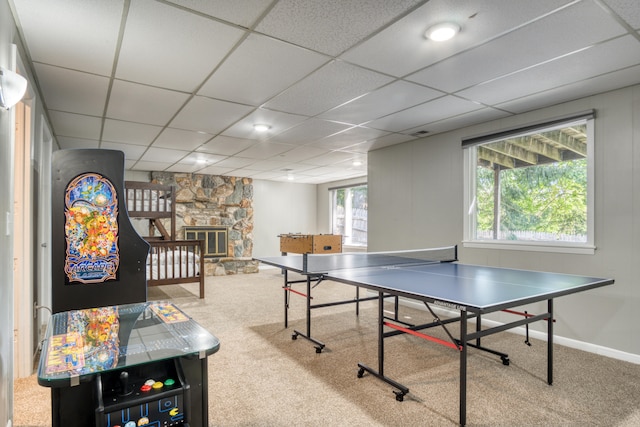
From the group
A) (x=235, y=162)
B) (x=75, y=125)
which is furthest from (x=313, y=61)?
(x=235, y=162)

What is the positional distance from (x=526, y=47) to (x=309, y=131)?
2.64m

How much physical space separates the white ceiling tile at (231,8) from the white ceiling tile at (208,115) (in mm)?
1419

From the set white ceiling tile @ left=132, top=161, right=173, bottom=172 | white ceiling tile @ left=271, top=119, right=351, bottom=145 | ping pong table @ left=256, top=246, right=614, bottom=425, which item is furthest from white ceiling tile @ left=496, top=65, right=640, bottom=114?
white ceiling tile @ left=132, top=161, right=173, bottom=172

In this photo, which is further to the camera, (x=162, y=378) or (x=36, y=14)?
(x=36, y=14)

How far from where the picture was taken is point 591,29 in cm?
219

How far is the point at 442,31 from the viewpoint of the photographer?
220 cm

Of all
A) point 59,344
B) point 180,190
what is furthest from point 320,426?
point 180,190

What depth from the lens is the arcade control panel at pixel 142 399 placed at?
1.14 metres

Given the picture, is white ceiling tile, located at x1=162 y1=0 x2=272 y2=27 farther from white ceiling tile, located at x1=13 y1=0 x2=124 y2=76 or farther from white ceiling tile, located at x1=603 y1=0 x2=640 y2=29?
white ceiling tile, located at x1=603 y1=0 x2=640 y2=29

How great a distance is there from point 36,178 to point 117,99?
100cm

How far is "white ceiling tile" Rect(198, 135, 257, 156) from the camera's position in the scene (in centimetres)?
505

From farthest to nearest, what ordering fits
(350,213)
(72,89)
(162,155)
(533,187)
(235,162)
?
1. (350,213)
2. (235,162)
3. (162,155)
4. (533,187)
5. (72,89)

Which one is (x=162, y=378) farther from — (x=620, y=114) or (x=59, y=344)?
(x=620, y=114)

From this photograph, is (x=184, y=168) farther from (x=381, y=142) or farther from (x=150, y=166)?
(x=381, y=142)
